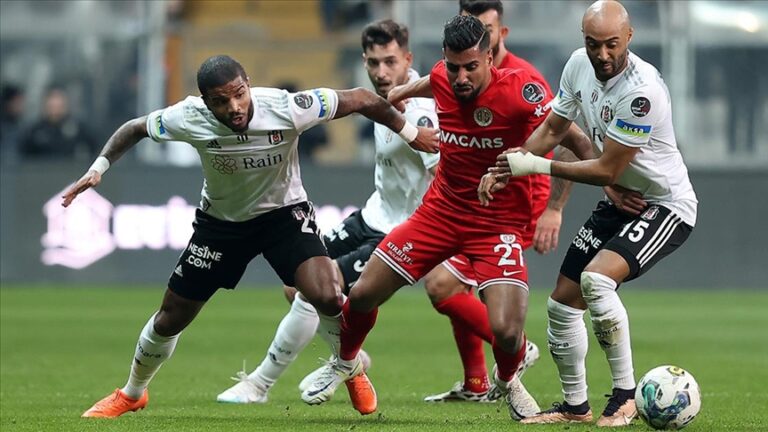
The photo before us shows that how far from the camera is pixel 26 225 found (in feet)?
65.3

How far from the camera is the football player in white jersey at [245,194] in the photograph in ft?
28.2

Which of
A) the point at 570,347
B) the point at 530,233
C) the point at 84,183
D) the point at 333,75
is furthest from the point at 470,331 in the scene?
the point at 333,75

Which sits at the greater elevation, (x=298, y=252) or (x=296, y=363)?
(x=298, y=252)

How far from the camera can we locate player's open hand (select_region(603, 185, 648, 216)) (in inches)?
328

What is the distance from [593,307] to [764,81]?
1452cm

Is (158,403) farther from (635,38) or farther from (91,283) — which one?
(635,38)

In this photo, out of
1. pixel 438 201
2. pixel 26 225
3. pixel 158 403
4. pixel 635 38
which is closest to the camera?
pixel 438 201

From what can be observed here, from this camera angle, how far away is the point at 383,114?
8891 mm

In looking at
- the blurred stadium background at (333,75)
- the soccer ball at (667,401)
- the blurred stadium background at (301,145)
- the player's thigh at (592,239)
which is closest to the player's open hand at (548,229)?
the player's thigh at (592,239)

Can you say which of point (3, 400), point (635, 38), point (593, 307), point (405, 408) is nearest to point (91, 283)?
point (635, 38)

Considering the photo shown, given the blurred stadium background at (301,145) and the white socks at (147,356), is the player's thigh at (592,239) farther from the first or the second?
the blurred stadium background at (301,145)

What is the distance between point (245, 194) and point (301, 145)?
1246 cm

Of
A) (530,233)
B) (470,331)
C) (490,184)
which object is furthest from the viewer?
(470,331)

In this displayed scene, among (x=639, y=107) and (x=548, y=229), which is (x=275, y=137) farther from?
(x=639, y=107)
